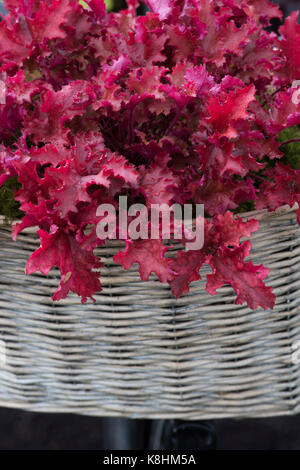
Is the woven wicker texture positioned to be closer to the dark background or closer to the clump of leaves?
the clump of leaves

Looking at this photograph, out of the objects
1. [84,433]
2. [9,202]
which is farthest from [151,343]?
[84,433]

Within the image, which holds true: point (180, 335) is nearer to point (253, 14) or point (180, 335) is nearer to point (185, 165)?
point (185, 165)

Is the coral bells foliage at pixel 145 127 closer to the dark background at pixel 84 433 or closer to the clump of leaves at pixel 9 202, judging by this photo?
the clump of leaves at pixel 9 202

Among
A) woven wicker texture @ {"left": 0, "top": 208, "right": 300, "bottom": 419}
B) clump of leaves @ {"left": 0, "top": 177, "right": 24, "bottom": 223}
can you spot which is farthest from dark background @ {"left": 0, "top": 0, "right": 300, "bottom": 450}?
clump of leaves @ {"left": 0, "top": 177, "right": 24, "bottom": 223}

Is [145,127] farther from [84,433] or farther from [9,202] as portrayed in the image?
[84,433]

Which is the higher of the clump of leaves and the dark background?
the clump of leaves

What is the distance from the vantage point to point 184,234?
508 millimetres

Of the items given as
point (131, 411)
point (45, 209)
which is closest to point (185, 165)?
point (45, 209)

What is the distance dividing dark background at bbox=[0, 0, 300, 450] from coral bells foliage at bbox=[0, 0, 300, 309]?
0.95m

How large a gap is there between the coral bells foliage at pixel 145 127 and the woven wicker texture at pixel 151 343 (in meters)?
0.07

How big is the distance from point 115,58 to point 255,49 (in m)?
0.19

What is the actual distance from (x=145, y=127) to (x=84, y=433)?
3.51ft

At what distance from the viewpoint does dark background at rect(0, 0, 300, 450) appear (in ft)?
4.42

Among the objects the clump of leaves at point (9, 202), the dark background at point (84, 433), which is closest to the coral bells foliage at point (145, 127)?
the clump of leaves at point (9, 202)
